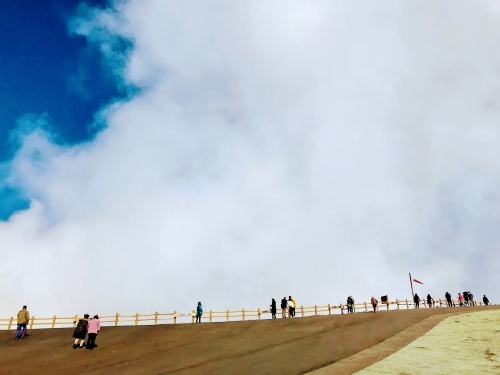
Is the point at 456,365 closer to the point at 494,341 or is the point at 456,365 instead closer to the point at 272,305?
the point at 494,341

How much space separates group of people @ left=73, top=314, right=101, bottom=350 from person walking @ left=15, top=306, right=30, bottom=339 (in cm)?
613

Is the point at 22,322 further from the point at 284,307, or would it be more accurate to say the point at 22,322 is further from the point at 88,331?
the point at 284,307

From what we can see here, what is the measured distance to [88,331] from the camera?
19625mm

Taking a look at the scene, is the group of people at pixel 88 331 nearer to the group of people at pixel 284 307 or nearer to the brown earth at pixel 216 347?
the brown earth at pixel 216 347

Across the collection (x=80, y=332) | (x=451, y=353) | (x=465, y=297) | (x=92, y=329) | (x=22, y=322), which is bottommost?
(x=451, y=353)

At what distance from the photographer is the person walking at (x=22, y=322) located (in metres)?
24.2

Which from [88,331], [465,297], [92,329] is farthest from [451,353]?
[465,297]

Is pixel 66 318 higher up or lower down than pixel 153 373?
higher up

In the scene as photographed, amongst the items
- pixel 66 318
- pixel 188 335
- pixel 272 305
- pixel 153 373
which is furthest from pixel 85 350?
pixel 272 305

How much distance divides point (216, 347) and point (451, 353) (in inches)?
393

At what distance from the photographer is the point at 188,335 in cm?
2280

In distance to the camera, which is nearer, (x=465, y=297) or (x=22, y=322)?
(x=22, y=322)

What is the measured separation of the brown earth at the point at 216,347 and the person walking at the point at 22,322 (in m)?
0.68

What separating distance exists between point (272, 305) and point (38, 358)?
685 inches
